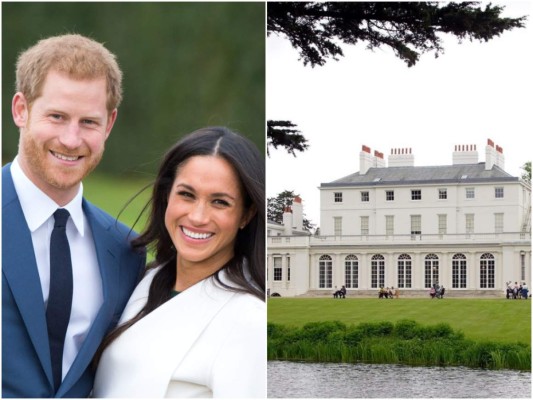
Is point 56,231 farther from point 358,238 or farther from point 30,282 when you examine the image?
point 358,238

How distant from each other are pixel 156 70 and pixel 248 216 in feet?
3.39

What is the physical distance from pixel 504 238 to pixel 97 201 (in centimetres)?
308

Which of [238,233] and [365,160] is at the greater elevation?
[365,160]

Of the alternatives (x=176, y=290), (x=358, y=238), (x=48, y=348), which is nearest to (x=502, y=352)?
(x=358, y=238)

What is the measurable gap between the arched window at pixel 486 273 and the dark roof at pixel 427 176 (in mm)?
600

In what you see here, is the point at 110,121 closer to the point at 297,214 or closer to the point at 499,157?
the point at 297,214

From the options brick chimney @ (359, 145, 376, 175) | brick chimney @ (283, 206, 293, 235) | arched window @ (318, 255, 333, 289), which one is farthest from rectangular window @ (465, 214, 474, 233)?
brick chimney @ (283, 206, 293, 235)

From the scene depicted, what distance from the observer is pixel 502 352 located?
7398mm

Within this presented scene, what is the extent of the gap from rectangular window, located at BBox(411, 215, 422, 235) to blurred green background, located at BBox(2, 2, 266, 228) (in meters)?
1.87

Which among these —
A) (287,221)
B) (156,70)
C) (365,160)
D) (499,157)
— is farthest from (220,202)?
(499,157)

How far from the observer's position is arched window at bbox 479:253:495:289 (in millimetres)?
7000

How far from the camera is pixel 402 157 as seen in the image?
7.05 m

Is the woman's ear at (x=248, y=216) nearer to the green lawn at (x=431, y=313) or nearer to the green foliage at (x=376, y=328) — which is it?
the green lawn at (x=431, y=313)

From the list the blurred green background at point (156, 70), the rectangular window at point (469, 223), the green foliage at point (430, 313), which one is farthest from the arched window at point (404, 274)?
the blurred green background at point (156, 70)
